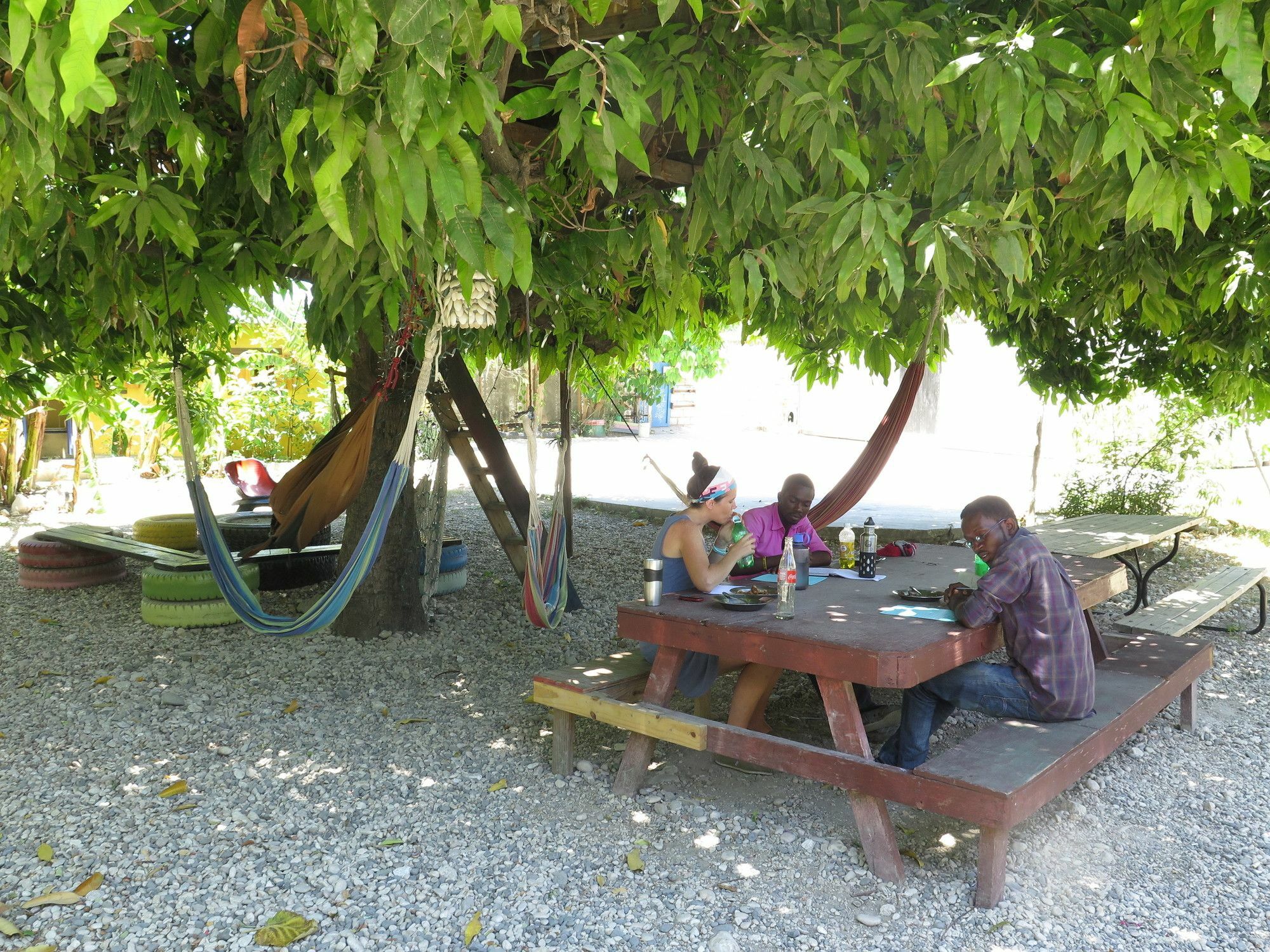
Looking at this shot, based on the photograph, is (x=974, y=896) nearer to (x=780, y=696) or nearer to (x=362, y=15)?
(x=780, y=696)

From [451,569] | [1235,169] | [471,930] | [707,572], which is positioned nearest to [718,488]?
[707,572]

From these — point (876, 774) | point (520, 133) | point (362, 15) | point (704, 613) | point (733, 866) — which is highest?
point (520, 133)

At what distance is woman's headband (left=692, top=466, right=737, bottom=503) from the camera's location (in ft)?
11.2

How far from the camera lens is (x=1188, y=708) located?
364 cm

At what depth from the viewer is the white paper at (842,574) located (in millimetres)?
3633

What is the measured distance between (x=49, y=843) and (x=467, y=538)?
515 cm

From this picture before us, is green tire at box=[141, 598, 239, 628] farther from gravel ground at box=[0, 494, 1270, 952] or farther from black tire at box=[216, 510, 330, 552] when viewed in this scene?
black tire at box=[216, 510, 330, 552]

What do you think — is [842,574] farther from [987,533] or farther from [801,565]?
[987,533]

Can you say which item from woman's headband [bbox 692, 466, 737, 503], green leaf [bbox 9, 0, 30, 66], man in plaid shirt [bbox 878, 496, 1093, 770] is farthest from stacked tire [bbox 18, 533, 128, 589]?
green leaf [bbox 9, 0, 30, 66]

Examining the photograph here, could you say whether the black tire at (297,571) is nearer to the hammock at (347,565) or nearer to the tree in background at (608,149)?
the hammock at (347,565)

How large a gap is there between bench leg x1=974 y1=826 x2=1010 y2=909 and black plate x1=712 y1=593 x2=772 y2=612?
92 cm

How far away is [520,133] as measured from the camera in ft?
12.0

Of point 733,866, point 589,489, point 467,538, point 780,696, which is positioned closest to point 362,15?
point 733,866

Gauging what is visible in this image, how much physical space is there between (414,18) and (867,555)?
108 inches
